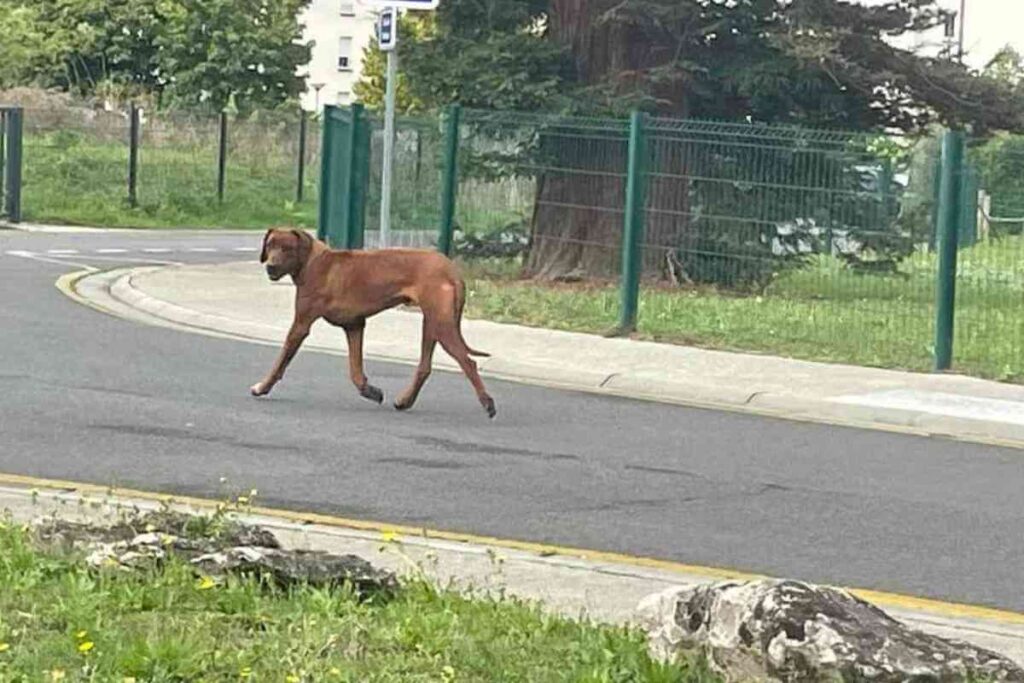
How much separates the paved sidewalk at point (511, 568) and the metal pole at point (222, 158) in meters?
26.3

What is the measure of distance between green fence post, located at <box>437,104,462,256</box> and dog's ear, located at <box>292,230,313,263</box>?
6.93 metres

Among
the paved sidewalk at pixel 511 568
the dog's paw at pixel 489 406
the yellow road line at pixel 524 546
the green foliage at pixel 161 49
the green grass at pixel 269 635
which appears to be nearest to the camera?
the green grass at pixel 269 635

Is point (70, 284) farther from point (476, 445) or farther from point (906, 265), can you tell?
point (476, 445)

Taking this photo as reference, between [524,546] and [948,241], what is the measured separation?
26.9 ft

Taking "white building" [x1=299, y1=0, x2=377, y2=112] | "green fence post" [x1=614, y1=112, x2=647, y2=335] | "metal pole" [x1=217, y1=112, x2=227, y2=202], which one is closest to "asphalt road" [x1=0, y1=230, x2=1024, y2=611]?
"green fence post" [x1=614, y1=112, x2=647, y2=335]

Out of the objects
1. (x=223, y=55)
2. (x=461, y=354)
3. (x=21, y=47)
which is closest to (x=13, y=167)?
(x=223, y=55)

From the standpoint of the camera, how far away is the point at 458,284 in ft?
39.2

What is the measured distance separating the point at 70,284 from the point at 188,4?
32.0 meters

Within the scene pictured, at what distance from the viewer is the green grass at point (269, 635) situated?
5363 millimetres

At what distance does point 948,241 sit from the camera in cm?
1534

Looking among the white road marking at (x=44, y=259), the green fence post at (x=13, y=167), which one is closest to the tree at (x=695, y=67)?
the white road marking at (x=44, y=259)

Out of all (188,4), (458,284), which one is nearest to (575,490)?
(458,284)

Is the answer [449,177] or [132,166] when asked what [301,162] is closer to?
[132,166]

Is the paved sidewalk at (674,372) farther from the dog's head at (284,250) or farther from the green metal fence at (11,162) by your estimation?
the green metal fence at (11,162)
